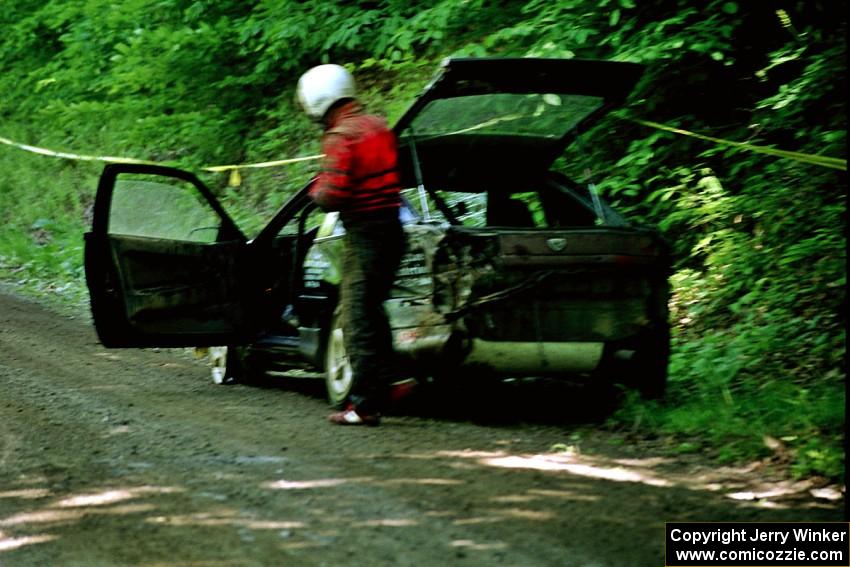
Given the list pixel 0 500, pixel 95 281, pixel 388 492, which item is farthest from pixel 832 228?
pixel 0 500

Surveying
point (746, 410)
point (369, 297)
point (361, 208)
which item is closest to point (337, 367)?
point (369, 297)

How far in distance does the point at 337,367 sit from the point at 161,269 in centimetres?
151

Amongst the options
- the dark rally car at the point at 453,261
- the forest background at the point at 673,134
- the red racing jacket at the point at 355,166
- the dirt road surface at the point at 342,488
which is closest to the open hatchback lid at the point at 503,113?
the dark rally car at the point at 453,261

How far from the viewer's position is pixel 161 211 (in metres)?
7.70

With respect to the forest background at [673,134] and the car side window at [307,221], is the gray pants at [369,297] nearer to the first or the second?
the car side window at [307,221]

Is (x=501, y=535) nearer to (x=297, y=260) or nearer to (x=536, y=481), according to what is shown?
(x=536, y=481)

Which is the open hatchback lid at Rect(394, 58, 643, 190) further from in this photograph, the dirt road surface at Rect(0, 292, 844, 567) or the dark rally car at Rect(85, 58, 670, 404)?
the dirt road surface at Rect(0, 292, 844, 567)

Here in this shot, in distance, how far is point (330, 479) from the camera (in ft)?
16.5

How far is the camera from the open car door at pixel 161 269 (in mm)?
7312

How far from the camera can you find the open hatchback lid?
6.30 meters

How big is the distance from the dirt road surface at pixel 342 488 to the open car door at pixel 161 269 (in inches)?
21.5

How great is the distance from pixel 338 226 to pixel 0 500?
310 cm

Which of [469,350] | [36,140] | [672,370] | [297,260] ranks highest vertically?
[36,140]

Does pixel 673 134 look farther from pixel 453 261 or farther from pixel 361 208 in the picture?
pixel 361 208
